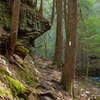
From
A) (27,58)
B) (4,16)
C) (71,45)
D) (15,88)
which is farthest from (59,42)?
(15,88)

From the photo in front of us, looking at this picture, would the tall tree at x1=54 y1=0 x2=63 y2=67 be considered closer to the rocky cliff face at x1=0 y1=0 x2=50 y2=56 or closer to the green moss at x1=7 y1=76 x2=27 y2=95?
the rocky cliff face at x1=0 y1=0 x2=50 y2=56

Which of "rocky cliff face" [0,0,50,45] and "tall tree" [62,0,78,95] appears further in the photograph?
"rocky cliff face" [0,0,50,45]

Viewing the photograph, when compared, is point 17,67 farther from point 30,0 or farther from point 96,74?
point 96,74

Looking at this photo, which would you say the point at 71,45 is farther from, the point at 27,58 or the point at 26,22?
the point at 26,22

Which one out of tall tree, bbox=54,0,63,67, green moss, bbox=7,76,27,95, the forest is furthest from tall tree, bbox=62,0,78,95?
tall tree, bbox=54,0,63,67

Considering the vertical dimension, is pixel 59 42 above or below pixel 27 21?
below

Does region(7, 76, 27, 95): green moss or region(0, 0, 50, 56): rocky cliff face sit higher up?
region(0, 0, 50, 56): rocky cliff face

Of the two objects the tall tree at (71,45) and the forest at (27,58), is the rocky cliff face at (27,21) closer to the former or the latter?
the forest at (27,58)

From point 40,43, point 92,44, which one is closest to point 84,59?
point 92,44

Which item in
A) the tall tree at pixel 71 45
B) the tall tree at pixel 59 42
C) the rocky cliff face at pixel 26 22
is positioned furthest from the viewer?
the tall tree at pixel 59 42

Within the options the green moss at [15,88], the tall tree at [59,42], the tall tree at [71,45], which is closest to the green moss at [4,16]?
the tall tree at [71,45]

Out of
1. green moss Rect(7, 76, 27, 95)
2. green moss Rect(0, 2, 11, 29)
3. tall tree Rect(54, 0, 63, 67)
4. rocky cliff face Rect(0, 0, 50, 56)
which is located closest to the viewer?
green moss Rect(7, 76, 27, 95)

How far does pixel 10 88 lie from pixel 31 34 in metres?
5.37

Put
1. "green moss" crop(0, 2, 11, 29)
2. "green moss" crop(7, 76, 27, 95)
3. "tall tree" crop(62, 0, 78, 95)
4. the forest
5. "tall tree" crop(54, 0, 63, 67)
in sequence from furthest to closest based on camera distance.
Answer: "tall tree" crop(54, 0, 63, 67), "green moss" crop(0, 2, 11, 29), "tall tree" crop(62, 0, 78, 95), the forest, "green moss" crop(7, 76, 27, 95)
